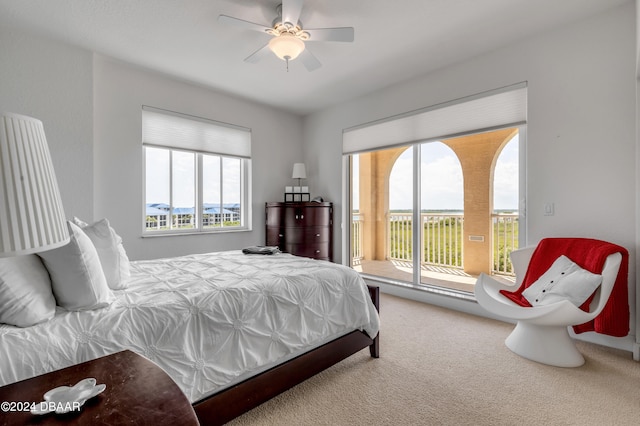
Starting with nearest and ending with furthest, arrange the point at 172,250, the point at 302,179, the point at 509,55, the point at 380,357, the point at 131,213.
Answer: the point at 380,357 < the point at 509,55 < the point at 131,213 < the point at 172,250 < the point at 302,179

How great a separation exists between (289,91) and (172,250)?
261 centimetres

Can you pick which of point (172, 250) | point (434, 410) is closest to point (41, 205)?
point (434, 410)

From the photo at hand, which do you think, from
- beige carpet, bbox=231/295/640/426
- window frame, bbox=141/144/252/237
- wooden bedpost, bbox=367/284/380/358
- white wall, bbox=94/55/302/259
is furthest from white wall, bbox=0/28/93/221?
wooden bedpost, bbox=367/284/380/358

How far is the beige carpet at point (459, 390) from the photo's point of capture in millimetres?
1621

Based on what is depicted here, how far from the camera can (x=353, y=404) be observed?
1.73m

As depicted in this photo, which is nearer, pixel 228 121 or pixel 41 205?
pixel 41 205

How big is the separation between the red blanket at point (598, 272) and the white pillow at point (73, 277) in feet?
9.28

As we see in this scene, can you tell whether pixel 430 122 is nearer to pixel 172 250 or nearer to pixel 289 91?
pixel 289 91

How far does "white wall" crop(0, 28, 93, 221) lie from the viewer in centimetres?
267

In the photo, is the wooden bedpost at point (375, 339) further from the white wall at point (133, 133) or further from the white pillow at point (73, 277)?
the white wall at point (133, 133)

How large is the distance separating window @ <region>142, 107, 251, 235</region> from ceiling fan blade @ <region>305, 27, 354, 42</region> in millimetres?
2234

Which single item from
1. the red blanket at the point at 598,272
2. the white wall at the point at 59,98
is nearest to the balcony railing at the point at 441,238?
the red blanket at the point at 598,272

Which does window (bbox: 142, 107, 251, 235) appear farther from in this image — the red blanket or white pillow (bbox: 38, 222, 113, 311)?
the red blanket

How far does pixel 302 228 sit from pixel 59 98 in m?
2.98
